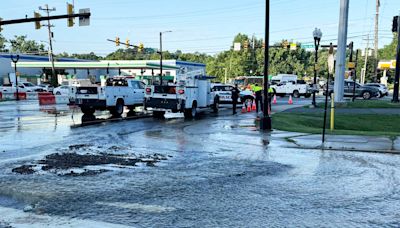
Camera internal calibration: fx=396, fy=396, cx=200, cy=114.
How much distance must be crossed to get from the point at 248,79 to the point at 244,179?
49921 mm

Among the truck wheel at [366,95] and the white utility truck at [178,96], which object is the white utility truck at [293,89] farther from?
the white utility truck at [178,96]

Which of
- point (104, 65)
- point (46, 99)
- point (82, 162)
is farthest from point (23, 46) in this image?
point (82, 162)

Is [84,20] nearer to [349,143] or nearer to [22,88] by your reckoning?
[349,143]

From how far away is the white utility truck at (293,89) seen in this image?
4697 centimetres

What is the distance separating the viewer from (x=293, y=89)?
47594 mm

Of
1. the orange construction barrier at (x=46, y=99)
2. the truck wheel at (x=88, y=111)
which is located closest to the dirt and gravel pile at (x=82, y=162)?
the truck wheel at (x=88, y=111)

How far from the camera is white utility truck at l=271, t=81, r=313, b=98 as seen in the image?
46969 mm

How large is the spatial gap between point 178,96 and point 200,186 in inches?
545

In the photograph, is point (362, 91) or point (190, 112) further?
point (362, 91)

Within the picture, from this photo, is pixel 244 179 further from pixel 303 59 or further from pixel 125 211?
pixel 303 59

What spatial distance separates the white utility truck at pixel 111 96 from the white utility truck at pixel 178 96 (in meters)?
1.98

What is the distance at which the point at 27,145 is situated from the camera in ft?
38.4

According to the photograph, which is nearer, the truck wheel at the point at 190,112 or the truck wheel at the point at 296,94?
the truck wheel at the point at 190,112

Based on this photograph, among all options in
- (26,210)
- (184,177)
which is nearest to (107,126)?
(184,177)
